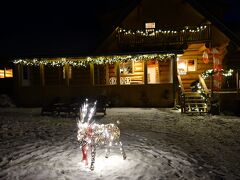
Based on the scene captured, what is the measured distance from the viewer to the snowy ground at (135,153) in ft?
18.8

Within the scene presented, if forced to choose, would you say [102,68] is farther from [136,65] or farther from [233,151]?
[233,151]

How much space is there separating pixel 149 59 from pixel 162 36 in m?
2.41

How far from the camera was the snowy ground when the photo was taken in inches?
225

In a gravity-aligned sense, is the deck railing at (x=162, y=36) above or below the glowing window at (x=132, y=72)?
above

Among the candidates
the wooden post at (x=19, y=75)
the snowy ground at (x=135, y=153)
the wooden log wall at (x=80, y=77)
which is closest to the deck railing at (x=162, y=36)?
the wooden log wall at (x=80, y=77)

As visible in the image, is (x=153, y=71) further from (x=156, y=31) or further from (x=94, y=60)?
(x=94, y=60)

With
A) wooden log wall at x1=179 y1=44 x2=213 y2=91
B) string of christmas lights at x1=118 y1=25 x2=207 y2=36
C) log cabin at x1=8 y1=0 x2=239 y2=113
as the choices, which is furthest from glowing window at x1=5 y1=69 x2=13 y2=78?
wooden log wall at x1=179 y1=44 x2=213 y2=91

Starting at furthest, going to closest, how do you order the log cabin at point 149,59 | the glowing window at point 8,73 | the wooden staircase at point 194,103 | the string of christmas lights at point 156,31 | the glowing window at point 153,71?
1. the glowing window at point 8,73
2. the glowing window at point 153,71
3. the string of christmas lights at point 156,31
4. the log cabin at point 149,59
5. the wooden staircase at point 194,103

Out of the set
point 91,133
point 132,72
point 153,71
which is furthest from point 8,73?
point 91,133

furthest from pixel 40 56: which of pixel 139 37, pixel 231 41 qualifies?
pixel 231 41

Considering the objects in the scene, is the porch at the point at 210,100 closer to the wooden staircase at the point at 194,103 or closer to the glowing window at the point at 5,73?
the wooden staircase at the point at 194,103

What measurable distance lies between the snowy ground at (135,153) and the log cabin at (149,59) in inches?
288

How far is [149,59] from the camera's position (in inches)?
741

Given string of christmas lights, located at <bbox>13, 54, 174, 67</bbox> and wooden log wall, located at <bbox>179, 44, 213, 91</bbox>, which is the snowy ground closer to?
string of christmas lights, located at <bbox>13, 54, 174, 67</bbox>
